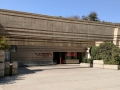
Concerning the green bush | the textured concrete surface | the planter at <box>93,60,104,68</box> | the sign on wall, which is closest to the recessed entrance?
the sign on wall

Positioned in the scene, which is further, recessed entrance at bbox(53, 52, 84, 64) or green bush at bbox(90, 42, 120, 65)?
recessed entrance at bbox(53, 52, 84, 64)

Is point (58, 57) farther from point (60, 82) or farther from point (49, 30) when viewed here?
point (60, 82)

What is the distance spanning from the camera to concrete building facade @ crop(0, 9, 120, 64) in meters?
20.9

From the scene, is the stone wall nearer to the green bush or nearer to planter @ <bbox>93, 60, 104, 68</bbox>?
the green bush

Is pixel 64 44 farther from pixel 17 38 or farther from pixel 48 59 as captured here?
pixel 17 38

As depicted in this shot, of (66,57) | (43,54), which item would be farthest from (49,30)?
(66,57)

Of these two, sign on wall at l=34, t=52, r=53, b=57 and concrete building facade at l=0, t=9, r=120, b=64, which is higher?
concrete building facade at l=0, t=9, r=120, b=64

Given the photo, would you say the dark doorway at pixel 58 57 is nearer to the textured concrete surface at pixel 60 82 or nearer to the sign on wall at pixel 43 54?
the sign on wall at pixel 43 54

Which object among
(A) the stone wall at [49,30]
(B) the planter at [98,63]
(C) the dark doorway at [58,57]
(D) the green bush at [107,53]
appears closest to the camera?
(D) the green bush at [107,53]

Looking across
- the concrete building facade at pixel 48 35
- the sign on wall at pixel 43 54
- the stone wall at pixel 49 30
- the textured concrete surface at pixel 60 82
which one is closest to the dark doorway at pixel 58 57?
the concrete building facade at pixel 48 35

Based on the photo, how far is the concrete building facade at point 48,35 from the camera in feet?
68.5

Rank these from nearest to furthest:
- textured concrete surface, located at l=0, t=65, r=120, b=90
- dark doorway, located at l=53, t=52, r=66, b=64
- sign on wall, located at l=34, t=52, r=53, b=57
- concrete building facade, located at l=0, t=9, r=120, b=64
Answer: textured concrete surface, located at l=0, t=65, r=120, b=90, concrete building facade, located at l=0, t=9, r=120, b=64, sign on wall, located at l=34, t=52, r=53, b=57, dark doorway, located at l=53, t=52, r=66, b=64

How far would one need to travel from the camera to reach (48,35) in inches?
926

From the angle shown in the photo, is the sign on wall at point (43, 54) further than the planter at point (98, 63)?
Yes
